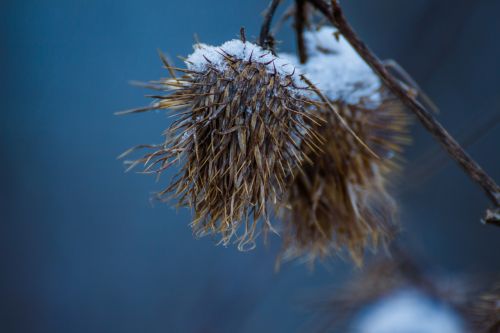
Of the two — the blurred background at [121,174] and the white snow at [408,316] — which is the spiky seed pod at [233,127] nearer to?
the white snow at [408,316]

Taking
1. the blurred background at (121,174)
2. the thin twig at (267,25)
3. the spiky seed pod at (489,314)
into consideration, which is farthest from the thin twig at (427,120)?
the blurred background at (121,174)

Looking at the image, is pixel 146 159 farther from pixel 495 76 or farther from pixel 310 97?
pixel 495 76

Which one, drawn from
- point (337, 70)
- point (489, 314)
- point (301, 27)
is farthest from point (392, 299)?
point (301, 27)

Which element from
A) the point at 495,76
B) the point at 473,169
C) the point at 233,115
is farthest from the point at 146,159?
the point at 495,76

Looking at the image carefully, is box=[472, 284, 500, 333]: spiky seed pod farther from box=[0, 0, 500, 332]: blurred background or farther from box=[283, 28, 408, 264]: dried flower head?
box=[0, 0, 500, 332]: blurred background

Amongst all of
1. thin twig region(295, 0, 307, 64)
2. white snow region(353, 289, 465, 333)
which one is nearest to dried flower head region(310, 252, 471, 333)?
white snow region(353, 289, 465, 333)
